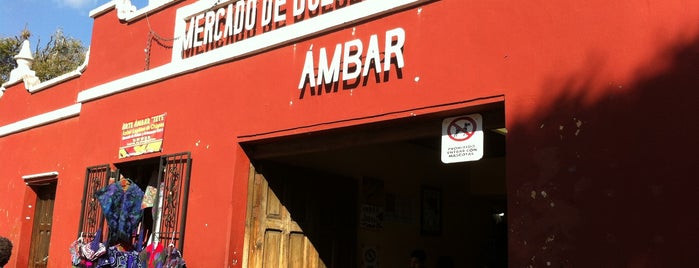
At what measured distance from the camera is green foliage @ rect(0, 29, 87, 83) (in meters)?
26.4

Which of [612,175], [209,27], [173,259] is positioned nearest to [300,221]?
[173,259]

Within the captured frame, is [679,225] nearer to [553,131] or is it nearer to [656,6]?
[553,131]

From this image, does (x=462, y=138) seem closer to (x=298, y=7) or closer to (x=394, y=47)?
(x=394, y=47)

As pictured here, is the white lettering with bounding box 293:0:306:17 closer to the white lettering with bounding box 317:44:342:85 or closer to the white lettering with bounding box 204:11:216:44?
the white lettering with bounding box 317:44:342:85

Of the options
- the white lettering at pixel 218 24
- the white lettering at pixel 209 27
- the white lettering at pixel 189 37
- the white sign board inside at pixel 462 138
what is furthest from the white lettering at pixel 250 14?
the white sign board inside at pixel 462 138

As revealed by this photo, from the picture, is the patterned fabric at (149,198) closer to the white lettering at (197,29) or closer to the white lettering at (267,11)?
the white lettering at (197,29)

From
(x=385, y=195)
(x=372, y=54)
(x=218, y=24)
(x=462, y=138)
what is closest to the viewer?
(x=462, y=138)

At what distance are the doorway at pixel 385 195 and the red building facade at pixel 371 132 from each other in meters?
0.03

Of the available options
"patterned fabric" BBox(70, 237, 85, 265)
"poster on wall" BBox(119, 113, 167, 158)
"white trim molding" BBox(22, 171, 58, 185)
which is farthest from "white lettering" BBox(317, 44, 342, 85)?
"white trim molding" BBox(22, 171, 58, 185)

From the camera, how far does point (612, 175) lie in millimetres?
4305

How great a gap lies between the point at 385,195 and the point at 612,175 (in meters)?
4.74

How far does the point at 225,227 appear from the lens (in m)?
6.78

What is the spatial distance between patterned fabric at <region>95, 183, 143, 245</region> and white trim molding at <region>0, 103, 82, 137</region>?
2587mm

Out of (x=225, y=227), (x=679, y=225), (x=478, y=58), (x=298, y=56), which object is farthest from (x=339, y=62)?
(x=679, y=225)
